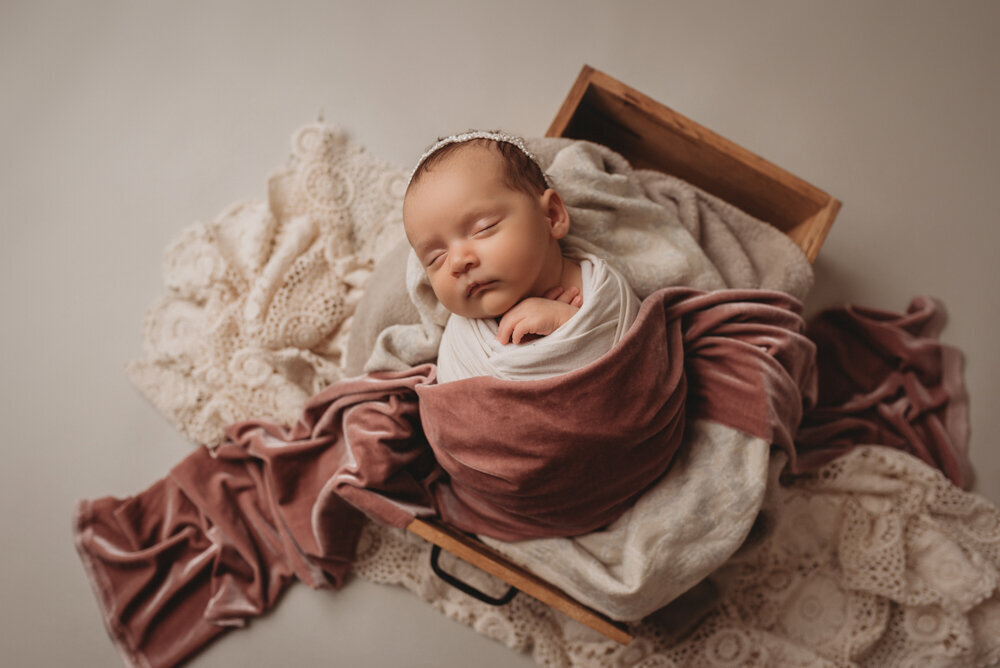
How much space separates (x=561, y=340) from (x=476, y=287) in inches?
5.7

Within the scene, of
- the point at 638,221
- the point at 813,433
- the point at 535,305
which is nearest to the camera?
the point at 535,305

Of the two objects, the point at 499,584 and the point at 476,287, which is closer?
the point at 476,287

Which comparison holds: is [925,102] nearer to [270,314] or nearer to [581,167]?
[581,167]

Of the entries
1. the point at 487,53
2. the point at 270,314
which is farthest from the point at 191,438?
the point at 487,53

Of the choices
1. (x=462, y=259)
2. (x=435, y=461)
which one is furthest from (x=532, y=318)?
(x=435, y=461)

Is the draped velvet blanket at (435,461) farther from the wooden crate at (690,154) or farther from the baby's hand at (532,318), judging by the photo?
the wooden crate at (690,154)

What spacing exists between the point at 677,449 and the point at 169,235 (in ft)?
3.78

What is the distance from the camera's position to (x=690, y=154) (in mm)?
1230

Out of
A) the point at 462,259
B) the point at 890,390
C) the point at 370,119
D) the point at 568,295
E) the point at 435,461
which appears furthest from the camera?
the point at 370,119

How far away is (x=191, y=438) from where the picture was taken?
1.31 meters

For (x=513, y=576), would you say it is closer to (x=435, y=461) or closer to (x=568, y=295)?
(x=435, y=461)

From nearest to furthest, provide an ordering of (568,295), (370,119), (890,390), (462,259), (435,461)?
(462,259) → (568,295) → (435,461) → (890,390) → (370,119)

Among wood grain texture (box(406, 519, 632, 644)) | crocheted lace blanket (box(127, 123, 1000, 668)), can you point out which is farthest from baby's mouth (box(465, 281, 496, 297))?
crocheted lace blanket (box(127, 123, 1000, 668))

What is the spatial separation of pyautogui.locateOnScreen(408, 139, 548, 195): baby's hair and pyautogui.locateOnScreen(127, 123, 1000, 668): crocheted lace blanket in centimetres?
45
